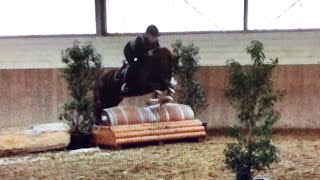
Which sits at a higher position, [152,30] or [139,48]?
[152,30]

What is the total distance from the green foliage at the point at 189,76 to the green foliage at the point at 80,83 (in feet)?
4.06

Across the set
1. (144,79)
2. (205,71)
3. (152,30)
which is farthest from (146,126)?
(205,71)

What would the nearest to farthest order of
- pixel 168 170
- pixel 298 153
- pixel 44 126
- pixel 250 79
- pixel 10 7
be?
pixel 250 79
pixel 168 170
pixel 298 153
pixel 44 126
pixel 10 7

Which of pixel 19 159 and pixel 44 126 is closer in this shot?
pixel 19 159

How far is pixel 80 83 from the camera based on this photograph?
779 cm

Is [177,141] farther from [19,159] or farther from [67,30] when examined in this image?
[67,30]

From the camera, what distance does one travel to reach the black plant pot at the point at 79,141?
24.8 feet

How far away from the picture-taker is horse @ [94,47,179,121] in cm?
765

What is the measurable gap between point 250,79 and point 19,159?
3.35m

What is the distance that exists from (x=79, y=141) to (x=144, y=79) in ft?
3.81

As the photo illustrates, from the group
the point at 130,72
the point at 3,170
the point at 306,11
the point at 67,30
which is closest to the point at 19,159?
the point at 3,170

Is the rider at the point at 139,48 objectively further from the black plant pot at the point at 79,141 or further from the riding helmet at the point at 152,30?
the black plant pot at the point at 79,141

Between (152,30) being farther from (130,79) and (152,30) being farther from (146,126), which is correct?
(146,126)

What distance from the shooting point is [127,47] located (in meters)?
7.70
